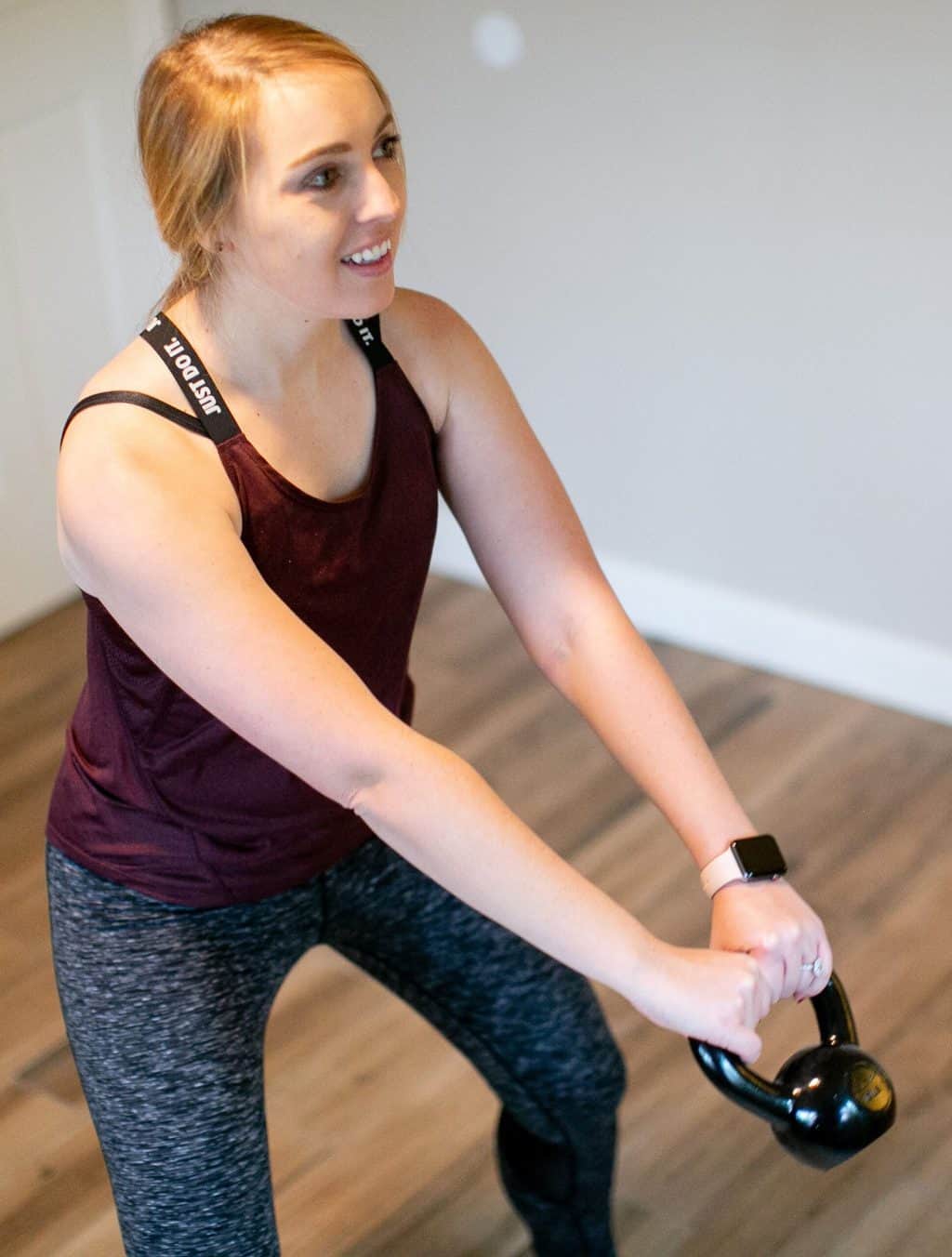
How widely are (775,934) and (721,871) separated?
0.35 ft

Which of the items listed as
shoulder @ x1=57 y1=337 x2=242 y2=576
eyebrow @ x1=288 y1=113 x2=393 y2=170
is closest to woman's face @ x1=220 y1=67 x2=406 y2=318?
eyebrow @ x1=288 y1=113 x2=393 y2=170

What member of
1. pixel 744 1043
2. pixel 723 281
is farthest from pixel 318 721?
pixel 723 281

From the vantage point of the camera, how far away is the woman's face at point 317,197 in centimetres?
130

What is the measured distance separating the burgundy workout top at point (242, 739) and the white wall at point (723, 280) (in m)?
1.45

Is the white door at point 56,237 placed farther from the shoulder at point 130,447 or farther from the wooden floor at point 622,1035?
the shoulder at point 130,447

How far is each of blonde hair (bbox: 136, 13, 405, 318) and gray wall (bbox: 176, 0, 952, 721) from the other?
153cm

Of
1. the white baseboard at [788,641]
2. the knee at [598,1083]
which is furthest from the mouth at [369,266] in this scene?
the white baseboard at [788,641]

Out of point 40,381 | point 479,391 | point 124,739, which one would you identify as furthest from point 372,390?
point 40,381

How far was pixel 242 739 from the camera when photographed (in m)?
1.51

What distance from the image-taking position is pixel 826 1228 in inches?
83.0

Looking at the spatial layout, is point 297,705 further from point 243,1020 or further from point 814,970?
point 814,970

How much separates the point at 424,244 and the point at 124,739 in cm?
205

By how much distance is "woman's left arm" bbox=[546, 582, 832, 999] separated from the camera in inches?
56.0

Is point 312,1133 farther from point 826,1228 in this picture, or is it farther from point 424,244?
point 424,244
